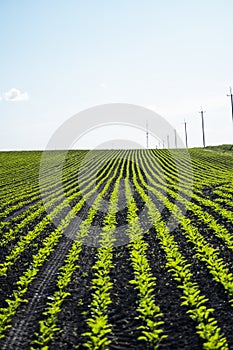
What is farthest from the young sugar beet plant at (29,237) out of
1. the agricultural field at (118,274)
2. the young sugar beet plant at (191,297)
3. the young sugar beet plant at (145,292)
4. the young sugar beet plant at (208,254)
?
the young sugar beet plant at (208,254)

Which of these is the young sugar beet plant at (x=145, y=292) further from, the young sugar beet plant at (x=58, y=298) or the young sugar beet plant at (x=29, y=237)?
the young sugar beet plant at (x=29, y=237)

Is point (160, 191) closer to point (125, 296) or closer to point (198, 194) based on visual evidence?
point (198, 194)

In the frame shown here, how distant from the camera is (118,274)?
9.42 meters

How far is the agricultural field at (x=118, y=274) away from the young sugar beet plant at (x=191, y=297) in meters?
0.02

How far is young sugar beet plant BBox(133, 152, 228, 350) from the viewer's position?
6.17 metres

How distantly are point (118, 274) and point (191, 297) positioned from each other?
2.31 m

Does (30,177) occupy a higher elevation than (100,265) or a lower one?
higher

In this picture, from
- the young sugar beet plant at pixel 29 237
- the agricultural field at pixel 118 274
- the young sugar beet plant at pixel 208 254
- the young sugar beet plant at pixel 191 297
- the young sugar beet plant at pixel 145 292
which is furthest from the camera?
the young sugar beet plant at pixel 29 237

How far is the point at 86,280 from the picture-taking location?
30.0 feet

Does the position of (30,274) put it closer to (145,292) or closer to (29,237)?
(145,292)

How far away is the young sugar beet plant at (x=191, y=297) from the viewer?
6172 millimetres

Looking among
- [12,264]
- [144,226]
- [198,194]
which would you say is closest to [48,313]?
[12,264]

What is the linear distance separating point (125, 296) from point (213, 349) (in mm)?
2595

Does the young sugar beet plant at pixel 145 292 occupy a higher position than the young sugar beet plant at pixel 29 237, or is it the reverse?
the young sugar beet plant at pixel 29 237
